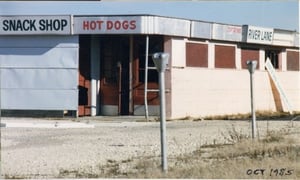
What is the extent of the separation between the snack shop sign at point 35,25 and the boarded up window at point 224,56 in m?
6.79

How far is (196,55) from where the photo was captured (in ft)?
83.0

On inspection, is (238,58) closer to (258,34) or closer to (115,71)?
(258,34)

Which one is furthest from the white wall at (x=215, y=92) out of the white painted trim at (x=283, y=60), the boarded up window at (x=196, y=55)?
the white painted trim at (x=283, y=60)

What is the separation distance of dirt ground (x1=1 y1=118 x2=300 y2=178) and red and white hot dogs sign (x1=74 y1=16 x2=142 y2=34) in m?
4.08

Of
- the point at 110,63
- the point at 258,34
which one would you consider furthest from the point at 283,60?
the point at 110,63

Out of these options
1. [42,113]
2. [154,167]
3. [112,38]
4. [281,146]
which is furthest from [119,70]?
[154,167]

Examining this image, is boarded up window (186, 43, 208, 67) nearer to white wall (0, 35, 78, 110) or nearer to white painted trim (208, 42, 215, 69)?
white painted trim (208, 42, 215, 69)

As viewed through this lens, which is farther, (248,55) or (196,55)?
(248,55)

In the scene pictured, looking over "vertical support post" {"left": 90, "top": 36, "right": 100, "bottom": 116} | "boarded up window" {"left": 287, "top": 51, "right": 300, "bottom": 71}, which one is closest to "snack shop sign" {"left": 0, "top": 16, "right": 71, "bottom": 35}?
"vertical support post" {"left": 90, "top": 36, "right": 100, "bottom": 116}

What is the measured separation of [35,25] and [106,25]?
8.64 feet

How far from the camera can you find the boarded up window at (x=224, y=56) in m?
26.5

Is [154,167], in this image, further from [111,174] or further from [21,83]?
[21,83]

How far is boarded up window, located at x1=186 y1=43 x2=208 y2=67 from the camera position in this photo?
81.7 ft
